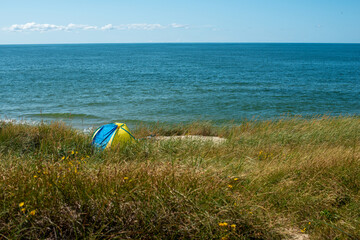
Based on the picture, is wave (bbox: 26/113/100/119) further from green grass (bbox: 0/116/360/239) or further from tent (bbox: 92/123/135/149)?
green grass (bbox: 0/116/360/239)

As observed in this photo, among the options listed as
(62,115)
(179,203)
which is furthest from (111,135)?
(62,115)

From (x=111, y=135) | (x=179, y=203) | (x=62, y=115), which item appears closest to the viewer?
(x=179, y=203)

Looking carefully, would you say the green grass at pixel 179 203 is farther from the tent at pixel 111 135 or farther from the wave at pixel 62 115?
the wave at pixel 62 115

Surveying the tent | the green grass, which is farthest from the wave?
the green grass

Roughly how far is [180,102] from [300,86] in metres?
18.2

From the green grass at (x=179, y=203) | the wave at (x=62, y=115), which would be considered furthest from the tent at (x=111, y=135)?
the wave at (x=62, y=115)

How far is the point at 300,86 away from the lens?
36.0 m

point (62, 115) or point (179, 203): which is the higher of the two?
point (179, 203)

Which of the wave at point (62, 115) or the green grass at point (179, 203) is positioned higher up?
the green grass at point (179, 203)

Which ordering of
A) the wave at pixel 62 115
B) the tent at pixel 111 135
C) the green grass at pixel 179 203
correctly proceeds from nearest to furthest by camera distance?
the green grass at pixel 179 203
the tent at pixel 111 135
the wave at pixel 62 115

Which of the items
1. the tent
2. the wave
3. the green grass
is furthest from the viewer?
the wave

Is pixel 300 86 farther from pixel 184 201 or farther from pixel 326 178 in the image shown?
pixel 184 201

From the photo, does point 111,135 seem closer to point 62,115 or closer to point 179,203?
point 179,203

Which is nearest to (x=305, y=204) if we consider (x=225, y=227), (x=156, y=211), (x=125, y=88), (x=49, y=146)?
(x=225, y=227)
